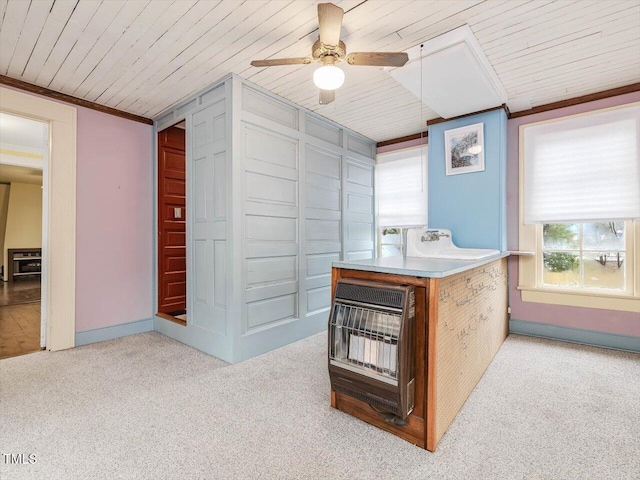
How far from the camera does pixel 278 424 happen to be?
189 cm

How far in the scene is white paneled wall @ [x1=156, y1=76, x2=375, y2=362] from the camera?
289cm

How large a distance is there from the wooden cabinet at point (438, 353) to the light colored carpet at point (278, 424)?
8cm

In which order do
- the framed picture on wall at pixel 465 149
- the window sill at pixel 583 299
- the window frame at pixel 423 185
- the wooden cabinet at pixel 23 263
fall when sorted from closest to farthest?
the window sill at pixel 583 299
the framed picture on wall at pixel 465 149
the window frame at pixel 423 185
the wooden cabinet at pixel 23 263

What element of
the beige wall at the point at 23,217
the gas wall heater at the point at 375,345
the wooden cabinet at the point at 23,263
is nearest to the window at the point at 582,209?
the gas wall heater at the point at 375,345

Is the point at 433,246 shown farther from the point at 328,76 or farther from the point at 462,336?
the point at 328,76

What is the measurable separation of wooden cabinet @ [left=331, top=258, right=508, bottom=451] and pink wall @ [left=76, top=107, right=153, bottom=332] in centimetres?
286

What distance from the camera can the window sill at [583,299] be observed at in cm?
310

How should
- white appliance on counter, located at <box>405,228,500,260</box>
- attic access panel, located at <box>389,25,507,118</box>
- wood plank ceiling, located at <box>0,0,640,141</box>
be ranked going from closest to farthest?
wood plank ceiling, located at <box>0,0,640,141</box> < attic access panel, located at <box>389,25,507,118</box> < white appliance on counter, located at <box>405,228,500,260</box>

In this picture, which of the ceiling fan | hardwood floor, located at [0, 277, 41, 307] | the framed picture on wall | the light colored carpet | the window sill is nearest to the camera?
the light colored carpet

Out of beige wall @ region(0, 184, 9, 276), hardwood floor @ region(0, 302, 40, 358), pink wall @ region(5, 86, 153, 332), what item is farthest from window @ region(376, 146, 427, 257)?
beige wall @ region(0, 184, 9, 276)

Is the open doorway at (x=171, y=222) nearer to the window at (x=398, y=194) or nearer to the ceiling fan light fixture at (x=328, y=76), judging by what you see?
the ceiling fan light fixture at (x=328, y=76)

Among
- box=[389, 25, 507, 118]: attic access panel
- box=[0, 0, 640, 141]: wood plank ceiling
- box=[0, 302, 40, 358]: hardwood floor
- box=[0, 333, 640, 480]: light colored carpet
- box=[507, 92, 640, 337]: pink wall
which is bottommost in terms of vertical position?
box=[0, 333, 640, 480]: light colored carpet

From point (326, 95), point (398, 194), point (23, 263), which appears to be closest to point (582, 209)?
point (398, 194)

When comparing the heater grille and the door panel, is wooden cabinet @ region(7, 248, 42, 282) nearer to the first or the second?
the door panel
